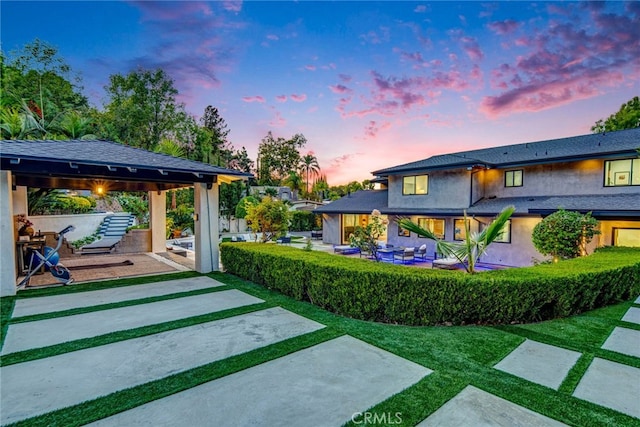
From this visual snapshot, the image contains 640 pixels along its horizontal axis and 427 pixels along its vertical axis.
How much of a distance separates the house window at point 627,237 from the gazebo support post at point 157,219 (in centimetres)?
1958

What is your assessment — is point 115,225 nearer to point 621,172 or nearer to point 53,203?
point 53,203

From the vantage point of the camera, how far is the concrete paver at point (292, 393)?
9.48ft

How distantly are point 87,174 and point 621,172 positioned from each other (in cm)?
1993

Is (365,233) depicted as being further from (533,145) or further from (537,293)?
(533,145)

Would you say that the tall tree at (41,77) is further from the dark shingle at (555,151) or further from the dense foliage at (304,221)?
the dark shingle at (555,151)

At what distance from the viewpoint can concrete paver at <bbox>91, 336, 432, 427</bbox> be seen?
289 centimetres

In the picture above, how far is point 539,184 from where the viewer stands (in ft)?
49.3

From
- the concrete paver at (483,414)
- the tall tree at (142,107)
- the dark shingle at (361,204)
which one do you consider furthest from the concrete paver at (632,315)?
the tall tree at (142,107)

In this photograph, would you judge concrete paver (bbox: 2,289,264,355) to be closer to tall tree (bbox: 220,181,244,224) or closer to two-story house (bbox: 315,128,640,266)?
two-story house (bbox: 315,128,640,266)

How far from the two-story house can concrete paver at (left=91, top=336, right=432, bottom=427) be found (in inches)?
481

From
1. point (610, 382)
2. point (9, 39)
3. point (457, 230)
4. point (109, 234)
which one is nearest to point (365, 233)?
point (457, 230)

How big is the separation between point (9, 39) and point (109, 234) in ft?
59.2

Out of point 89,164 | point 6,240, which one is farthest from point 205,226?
point 6,240

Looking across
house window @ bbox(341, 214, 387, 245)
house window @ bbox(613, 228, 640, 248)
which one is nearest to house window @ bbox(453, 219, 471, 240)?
house window @ bbox(613, 228, 640, 248)
